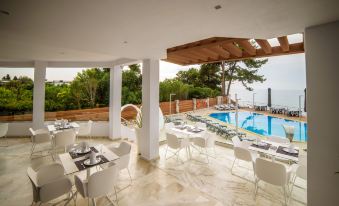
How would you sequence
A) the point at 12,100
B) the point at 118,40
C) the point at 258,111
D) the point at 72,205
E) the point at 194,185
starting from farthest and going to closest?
1. the point at 258,111
2. the point at 12,100
3. the point at 194,185
4. the point at 118,40
5. the point at 72,205

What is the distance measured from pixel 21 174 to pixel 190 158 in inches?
151

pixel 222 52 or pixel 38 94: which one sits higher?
pixel 222 52

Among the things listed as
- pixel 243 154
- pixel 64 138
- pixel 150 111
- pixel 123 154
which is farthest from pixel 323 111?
pixel 64 138

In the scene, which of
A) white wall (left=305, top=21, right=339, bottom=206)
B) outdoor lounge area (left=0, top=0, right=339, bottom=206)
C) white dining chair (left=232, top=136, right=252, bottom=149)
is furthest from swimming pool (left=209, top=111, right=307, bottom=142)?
white wall (left=305, top=21, right=339, bottom=206)

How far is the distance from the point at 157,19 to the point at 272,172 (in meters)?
2.76

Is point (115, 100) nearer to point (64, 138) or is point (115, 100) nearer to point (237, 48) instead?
point (64, 138)

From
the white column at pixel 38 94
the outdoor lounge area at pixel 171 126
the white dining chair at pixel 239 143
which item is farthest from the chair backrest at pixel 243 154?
the white column at pixel 38 94

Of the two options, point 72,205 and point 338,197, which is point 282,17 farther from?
point 72,205

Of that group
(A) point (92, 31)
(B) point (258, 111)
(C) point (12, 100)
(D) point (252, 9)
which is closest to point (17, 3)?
(A) point (92, 31)

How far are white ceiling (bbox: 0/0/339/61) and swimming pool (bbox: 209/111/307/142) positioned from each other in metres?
7.93

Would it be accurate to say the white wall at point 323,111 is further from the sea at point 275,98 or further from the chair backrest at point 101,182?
the sea at point 275,98

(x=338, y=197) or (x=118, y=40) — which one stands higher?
(x=118, y=40)

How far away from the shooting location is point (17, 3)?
170 cm

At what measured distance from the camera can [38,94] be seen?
6105mm
